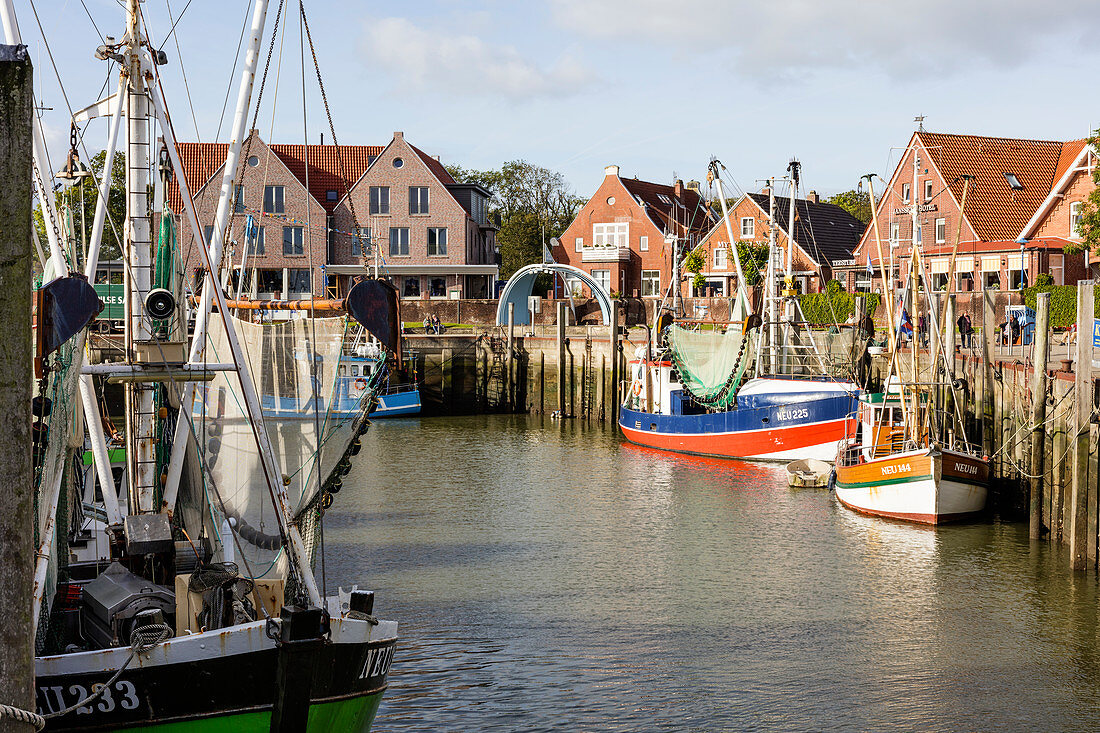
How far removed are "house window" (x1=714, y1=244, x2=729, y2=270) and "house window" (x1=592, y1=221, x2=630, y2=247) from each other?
25.1 feet

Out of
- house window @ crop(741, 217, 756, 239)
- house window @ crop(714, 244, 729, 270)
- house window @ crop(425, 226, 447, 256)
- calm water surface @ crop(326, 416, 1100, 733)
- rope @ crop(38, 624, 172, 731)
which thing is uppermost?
house window @ crop(741, 217, 756, 239)

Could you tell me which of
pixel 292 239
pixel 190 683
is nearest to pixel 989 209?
pixel 292 239

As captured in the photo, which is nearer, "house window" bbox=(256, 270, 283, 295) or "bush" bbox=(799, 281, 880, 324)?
"bush" bbox=(799, 281, 880, 324)

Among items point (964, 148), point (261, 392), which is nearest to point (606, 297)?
point (964, 148)

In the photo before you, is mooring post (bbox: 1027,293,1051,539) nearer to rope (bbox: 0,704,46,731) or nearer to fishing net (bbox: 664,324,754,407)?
fishing net (bbox: 664,324,754,407)

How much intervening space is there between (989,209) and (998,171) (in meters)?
3.18

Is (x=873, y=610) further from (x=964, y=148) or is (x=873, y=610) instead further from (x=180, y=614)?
(x=964, y=148)

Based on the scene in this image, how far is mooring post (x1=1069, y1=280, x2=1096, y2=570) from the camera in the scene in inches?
741

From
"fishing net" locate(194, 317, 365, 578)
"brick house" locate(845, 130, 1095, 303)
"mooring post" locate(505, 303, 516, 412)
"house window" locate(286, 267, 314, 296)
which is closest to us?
"fishing net" locate(194, 317, 365, 578)

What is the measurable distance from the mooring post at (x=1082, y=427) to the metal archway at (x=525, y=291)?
36909mm

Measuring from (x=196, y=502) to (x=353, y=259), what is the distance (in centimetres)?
5481

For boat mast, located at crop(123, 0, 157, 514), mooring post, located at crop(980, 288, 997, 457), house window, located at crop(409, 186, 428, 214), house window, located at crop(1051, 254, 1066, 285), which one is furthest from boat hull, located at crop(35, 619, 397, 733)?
house window, located at crop(409, 186, 428, 214)

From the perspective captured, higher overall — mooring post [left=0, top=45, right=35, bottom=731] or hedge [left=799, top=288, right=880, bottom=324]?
hedge [left=799, top=288, right=880, bottom=324]

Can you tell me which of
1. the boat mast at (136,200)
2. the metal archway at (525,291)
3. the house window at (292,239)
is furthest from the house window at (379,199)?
the boat mast at (136,200)
